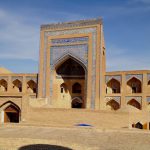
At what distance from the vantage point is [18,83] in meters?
30.3

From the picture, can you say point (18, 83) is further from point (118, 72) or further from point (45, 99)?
point (118, 72)

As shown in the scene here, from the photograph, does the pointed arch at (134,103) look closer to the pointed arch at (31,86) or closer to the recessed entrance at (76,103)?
the recessed entrance at (76,103)

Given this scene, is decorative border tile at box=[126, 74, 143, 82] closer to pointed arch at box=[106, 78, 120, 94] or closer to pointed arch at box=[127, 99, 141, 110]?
pointed arch at box=[106, 78, 120, 94]

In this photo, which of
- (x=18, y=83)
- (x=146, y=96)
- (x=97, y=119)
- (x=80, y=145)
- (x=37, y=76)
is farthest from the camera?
(x=18, y=83)

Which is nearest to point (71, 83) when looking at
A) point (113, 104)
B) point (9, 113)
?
point (113, 104)

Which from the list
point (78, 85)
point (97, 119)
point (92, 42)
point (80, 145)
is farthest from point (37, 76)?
point (80, 145)

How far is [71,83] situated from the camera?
92.7ft

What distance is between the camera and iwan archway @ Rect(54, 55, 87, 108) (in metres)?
27.5

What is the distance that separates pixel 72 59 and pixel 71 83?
346 cm

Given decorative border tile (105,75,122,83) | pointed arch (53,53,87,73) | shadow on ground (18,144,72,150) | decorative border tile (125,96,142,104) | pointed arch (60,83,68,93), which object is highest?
pointed arch (53,53,87,73)

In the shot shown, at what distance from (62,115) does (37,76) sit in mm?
9579

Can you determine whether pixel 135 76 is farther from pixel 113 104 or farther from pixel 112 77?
pixel 113 104

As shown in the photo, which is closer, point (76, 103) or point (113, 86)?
point (113, 86)

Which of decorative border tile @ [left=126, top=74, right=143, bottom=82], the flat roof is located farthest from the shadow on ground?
the flat roof
